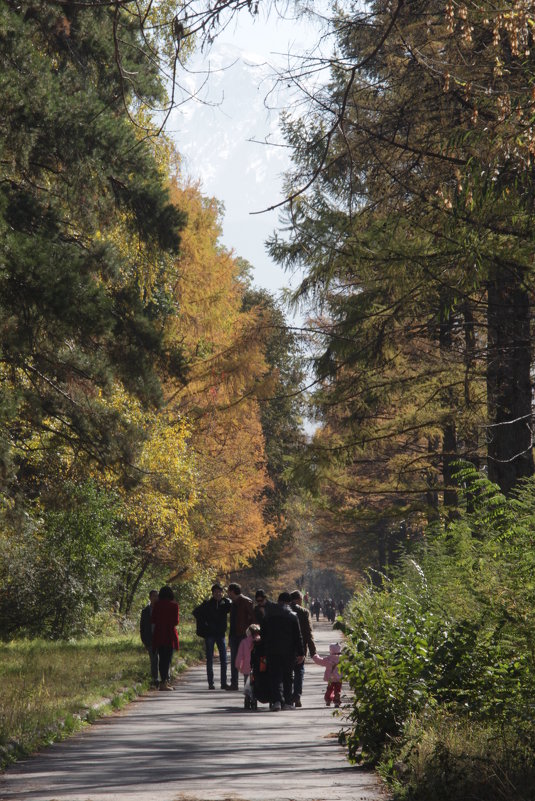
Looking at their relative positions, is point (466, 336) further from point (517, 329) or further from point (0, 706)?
point (0, 706)

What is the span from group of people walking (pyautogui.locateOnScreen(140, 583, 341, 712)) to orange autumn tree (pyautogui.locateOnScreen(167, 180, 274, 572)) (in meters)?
8.11

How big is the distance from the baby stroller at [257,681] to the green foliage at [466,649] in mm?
3774

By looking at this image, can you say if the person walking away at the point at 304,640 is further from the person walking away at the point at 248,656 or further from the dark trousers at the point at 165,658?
the dark trousers at the point at 165,658

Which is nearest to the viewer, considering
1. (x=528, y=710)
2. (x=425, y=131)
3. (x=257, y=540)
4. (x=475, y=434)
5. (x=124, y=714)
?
(x=528, y=710)

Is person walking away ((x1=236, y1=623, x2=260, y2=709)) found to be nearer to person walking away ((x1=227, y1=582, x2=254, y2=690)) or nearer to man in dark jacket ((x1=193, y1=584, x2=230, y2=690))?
person walking away ((x1=227, y1=582, x2=254, y2=690))

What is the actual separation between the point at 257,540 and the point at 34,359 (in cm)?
1959

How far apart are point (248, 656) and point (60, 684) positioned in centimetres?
287

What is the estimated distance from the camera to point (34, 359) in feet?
63.1

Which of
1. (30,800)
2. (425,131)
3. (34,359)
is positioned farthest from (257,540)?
(30,800)

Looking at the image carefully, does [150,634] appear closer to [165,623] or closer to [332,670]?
[165,623]

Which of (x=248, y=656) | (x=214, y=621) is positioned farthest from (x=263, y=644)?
(x=214, y=621)

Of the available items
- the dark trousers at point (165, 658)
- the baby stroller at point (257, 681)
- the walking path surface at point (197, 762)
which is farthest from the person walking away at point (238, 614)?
the walking path surface at point (197, 762)

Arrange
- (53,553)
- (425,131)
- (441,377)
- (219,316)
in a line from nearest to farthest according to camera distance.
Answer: (425,131) < (441,377) < (53,553) < (219,316)

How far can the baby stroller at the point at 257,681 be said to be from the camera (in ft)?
50.4
